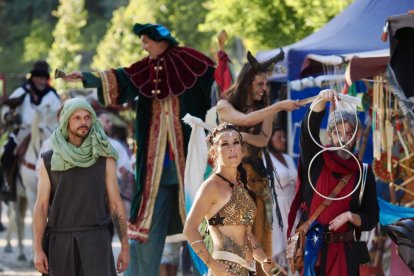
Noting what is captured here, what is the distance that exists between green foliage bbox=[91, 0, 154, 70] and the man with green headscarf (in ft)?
51.3

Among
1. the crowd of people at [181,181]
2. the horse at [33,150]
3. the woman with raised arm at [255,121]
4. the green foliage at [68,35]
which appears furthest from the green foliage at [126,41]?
the woman with raised arm at [255,121]

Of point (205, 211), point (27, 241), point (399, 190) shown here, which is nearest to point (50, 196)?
point (205, 211)

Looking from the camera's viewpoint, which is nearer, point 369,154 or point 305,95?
point 369,154

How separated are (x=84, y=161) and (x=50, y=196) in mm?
327

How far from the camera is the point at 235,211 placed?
7.17 metres

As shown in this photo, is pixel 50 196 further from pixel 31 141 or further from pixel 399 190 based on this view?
pixel 31 141

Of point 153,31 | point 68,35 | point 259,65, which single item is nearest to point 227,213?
point 259,65

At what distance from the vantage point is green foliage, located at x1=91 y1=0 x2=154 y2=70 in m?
25.9

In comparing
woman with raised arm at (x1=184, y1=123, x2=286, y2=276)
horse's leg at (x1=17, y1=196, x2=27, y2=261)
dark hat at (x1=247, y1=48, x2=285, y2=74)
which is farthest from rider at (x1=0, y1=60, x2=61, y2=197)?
woman with raised arm at (x1=184, y1=123, x2=286, y2=276)

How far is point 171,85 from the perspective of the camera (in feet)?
33.3

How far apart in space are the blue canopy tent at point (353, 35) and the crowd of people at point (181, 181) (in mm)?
1879

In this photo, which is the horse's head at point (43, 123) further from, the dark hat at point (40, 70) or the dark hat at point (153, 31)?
the dark hat at point (153, 31)

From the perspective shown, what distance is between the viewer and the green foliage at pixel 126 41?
2591 cm

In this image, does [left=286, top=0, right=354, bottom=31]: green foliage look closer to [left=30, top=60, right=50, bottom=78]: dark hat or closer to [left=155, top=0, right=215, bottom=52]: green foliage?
[left=30, top=60, right=50, bottom=78]: dark hat
